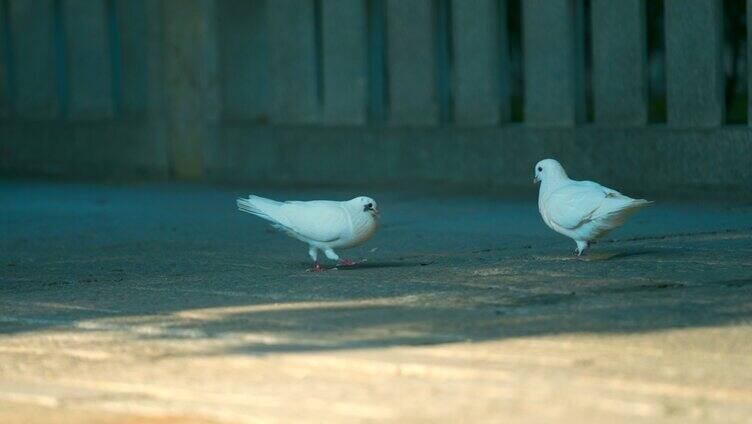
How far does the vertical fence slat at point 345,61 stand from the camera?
2195cm

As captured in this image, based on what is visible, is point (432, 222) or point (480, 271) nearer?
point (480, 271)

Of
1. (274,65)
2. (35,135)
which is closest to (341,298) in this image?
(274,65)

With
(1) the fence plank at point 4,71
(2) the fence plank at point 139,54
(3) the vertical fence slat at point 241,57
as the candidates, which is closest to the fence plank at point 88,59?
(2) the fence plank at point 139,54

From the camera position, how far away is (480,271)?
1162cm

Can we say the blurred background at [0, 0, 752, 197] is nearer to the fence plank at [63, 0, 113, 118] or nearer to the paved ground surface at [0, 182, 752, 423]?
the fence plank at [63, 0, 113, 118]

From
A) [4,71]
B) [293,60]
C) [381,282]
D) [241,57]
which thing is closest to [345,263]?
[381,282]

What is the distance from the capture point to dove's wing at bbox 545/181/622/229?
462 inches

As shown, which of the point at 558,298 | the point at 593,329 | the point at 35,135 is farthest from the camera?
the point at 35,135

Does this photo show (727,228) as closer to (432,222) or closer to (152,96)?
(432,222)

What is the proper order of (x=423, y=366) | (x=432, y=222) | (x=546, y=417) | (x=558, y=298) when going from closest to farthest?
(x=546, y=417)
(x=423, y=366)
(x=558, y=298)
(x=432, y=222)

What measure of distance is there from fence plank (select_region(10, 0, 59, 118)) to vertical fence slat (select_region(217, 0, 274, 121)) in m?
3.69

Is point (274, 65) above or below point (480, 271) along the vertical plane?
above

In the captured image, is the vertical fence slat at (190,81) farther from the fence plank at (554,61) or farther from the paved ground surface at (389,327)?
→ the paved ground surface at (389,327)

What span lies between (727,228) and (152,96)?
1228 cm
